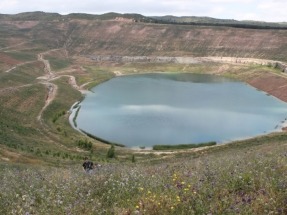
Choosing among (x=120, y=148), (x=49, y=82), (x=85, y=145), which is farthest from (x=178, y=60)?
(x=85, y=145)

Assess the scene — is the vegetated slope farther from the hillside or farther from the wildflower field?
the wildflower field

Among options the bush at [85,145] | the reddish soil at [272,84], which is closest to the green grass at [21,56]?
the reddish soil at [272,84]

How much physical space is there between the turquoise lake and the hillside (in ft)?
15.1

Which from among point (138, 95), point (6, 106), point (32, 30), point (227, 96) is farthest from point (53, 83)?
point (32, 30)

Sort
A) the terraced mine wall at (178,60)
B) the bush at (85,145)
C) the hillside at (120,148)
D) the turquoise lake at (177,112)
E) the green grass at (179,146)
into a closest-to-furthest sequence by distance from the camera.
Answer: the hillside at (120,148), the bush at (85,145), the green grass at (179,146), the turquoise lake at (177,112), the terraced mine wall at (178,60)

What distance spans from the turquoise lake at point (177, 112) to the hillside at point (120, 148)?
459cm

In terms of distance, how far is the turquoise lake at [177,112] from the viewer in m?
58.4

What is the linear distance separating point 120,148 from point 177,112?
24.9m

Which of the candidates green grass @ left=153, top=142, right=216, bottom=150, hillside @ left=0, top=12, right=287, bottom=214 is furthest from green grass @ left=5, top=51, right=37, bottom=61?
green grass @ left=153, top=142, right=216, bottom=150

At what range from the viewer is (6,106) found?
228 ft

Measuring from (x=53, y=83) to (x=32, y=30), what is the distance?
353 feet

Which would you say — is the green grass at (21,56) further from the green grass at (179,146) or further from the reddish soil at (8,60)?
the green grass at (179,146)

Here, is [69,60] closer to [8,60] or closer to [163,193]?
[8,60]

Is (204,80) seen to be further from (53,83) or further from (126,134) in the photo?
(126,134)
